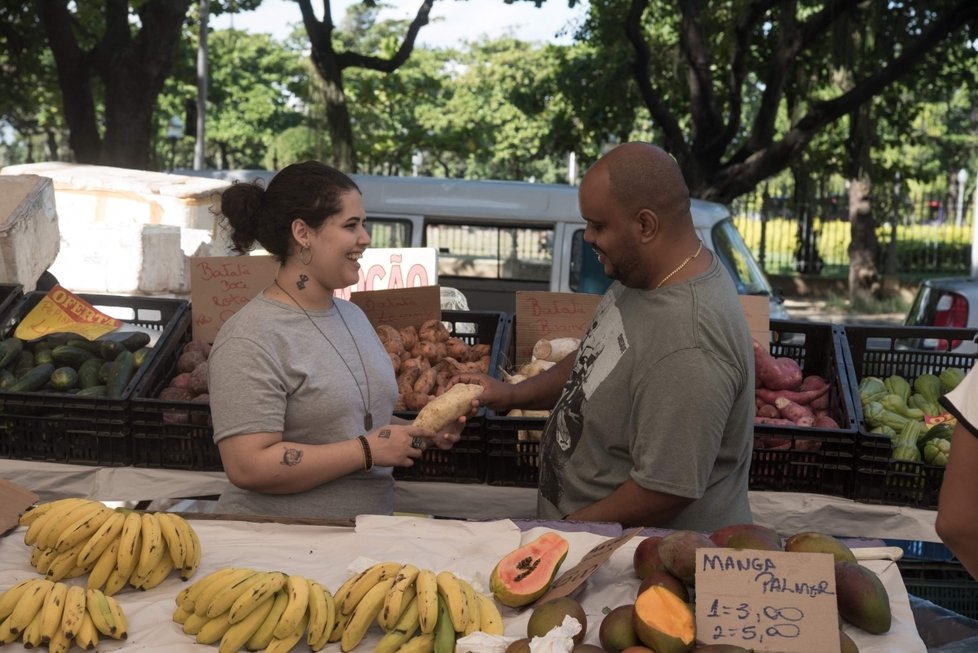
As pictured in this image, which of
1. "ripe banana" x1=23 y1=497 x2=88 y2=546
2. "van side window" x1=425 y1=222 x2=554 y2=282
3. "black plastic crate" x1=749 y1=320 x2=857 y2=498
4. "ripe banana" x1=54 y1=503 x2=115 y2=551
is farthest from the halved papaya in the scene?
"van side window" x1=425 y1=222 x2=554 y2=282

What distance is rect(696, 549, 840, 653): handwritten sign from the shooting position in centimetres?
206

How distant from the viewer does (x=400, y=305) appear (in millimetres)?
5035

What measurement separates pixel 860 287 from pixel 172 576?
62.8 feet

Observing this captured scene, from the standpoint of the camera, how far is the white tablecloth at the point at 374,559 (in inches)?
89.7

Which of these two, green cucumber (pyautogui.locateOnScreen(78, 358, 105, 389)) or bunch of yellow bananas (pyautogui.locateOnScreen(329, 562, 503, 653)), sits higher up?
green cucumber (pyautogui.locateOnScreen(78, 358, 105, 389))

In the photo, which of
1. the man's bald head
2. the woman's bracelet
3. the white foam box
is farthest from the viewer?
the white foam box

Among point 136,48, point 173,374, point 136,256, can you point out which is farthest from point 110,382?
point 136,48

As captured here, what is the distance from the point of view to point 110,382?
4.41m

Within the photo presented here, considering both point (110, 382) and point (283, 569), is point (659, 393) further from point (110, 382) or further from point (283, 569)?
point (110, 382)

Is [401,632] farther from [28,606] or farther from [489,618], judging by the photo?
[28,606]

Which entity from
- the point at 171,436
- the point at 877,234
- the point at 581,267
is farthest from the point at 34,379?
the point at 877,234

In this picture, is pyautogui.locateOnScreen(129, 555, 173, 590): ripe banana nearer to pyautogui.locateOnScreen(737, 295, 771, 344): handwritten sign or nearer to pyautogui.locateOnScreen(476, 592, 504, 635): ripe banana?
pyautogui.locateOnScreen(476, 592, 504, 635): ripe banana

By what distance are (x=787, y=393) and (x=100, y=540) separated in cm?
310

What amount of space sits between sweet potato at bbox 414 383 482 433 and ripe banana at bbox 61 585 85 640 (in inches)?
43.8
